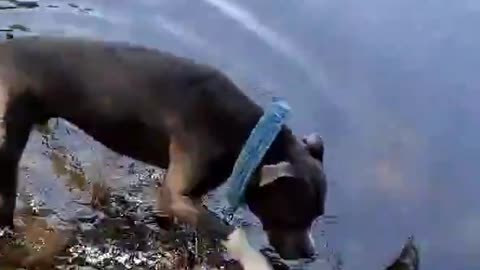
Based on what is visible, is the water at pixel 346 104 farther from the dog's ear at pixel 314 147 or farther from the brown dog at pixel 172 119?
the dog's ear at pixel 314 147

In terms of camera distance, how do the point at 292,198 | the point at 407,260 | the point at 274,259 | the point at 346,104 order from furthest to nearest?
the point at 346,104, the point at 407,260, the point at 274,259, the point at 292,198

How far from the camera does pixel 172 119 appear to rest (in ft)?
18.6

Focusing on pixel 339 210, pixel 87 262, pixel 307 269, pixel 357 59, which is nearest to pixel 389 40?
pixel 357 59

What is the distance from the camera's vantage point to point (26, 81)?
5.65 metres

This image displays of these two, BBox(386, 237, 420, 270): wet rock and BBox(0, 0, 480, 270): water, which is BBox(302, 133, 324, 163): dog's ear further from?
BBox(386, 237, 420, 270): wet rock

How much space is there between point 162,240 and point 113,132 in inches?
28.4

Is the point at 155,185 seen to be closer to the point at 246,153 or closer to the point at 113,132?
the point at 113,132

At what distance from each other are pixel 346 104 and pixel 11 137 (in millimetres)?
2501

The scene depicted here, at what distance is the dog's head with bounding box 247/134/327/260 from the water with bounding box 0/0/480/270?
34 cm

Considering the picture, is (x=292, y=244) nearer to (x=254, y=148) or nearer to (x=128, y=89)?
(x=254, y=148)

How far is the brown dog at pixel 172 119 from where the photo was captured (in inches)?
220

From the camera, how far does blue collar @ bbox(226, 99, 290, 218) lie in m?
5.38

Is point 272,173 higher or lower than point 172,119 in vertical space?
lower

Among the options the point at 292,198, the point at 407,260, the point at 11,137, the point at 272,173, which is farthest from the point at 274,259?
the point at 11,137
